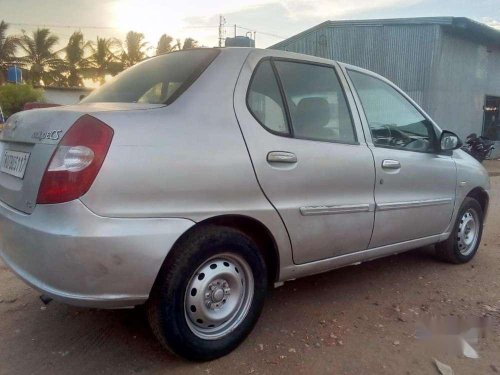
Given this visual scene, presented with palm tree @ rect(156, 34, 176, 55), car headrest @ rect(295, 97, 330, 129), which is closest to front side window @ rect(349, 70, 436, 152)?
car headrest @ rect(295, 97, 330, 129)

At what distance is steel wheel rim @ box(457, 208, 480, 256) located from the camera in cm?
440

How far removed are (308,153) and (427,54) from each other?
13050mm

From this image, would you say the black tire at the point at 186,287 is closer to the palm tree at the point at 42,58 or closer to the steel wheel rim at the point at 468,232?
the steel wheel rim at the point at 468,232

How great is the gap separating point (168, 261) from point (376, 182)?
169cm

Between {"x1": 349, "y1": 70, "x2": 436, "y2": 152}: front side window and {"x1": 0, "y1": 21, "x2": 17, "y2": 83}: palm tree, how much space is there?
1455 inches

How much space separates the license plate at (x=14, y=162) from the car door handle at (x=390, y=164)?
7.67ft

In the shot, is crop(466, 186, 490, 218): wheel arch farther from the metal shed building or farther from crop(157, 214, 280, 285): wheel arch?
the metal shed building

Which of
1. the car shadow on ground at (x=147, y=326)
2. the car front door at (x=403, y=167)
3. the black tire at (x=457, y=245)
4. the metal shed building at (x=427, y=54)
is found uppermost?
the metal shed building at (x=427, y=54)

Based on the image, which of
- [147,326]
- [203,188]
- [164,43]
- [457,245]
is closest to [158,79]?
[203,188]

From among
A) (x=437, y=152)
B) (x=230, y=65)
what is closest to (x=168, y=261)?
(x=230, y=65)

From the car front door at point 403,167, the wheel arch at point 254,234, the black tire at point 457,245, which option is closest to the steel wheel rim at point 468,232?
the black tire at point 457,245

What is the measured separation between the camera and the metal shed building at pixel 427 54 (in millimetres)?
14273

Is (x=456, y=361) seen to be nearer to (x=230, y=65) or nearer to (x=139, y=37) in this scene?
(x=230, y=65)

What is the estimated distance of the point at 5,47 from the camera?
34812mm
